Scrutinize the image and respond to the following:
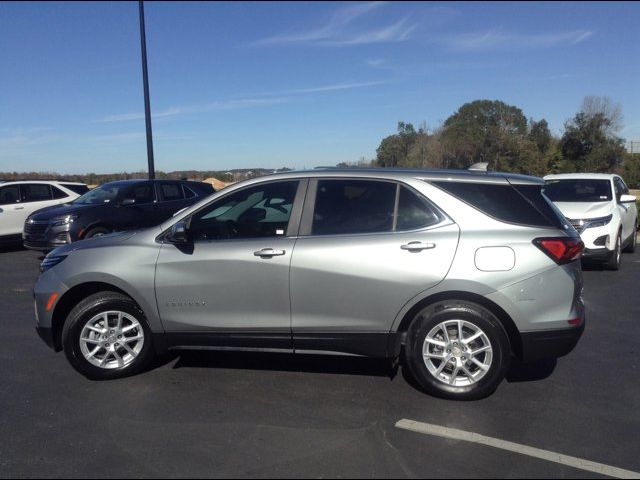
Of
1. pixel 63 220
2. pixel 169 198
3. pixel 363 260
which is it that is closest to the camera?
pixel 363 260

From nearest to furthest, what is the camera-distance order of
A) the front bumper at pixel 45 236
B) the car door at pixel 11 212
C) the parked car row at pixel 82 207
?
the front bumper at pixel 45 236 → the parked car row at pixel 82 207 → the car door at pixel 11 212

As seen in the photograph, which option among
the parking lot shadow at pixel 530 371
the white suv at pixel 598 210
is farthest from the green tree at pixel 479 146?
the parking lot shadow at pixel 530 371

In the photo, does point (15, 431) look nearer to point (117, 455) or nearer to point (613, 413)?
point (117, 455)

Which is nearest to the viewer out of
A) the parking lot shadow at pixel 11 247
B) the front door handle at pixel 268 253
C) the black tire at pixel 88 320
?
the front door handle at pixel 268 253

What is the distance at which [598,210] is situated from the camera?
9578 mm

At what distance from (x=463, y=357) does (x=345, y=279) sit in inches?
42.0

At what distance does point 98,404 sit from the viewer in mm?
4316

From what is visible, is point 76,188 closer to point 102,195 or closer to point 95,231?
point 102,195

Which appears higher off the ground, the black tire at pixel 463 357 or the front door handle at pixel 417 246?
the front door handle at pixel 417 246

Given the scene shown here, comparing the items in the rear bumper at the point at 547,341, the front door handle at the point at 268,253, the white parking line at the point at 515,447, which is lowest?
the white parking line at the point at 515,447

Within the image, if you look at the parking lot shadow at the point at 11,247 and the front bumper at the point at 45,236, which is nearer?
the front bumper at the point at 45,236

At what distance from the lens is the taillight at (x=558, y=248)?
422 centimetres

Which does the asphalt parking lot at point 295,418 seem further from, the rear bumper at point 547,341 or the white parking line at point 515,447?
the rear bumper at point 547,341

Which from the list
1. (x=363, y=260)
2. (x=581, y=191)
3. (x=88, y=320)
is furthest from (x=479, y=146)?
(x=88, y=320)
